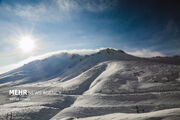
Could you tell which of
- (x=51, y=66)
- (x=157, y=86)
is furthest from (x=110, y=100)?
(x=51, y=66)

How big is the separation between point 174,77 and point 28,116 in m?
31.0

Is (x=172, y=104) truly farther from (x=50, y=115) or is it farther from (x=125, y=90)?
(x=50, y=115)

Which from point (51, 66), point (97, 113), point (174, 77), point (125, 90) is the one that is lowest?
point (97, 113)

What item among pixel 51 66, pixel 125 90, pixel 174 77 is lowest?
pixel 125 90

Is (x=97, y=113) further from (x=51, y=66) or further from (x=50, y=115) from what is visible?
(x=51, y=66)

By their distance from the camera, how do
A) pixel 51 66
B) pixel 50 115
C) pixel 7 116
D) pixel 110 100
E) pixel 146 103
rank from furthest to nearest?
pixel 51 66
pixel 110 100
pixel 146 103
pixel 50 115
pixel 7 116

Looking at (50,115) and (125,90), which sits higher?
(125,90)

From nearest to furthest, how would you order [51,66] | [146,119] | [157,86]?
[146,119] < [157,86] < [51,66]

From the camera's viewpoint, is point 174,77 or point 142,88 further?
point 174,77

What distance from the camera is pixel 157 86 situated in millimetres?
23516

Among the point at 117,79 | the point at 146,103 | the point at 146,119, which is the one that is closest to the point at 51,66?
the point at 117,79

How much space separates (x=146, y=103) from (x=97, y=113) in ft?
27.0

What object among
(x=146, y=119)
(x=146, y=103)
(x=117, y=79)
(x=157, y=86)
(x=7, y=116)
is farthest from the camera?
(x=117, y=79)

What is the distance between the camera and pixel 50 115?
1691 cm
